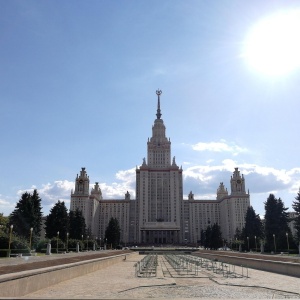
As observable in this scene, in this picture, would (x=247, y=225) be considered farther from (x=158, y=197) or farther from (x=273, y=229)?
(x=158, y=197)

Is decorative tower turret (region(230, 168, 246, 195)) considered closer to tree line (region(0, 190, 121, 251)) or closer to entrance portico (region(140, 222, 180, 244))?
entrance portico (region(140, 222, 180, 244))

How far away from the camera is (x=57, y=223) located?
2655 inches

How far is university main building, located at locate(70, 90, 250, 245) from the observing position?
134875 mm

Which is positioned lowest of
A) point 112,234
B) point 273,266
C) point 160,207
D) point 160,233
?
point 273,266

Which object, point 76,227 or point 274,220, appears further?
point 76,227

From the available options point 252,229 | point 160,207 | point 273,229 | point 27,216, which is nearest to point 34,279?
point 27,216

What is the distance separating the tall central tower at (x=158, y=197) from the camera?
137 meters

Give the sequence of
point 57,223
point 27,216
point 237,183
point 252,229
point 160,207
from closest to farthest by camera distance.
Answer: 1. point 27,216
2. point 57,223
3. point 252,229
4. point 237,183
5. point 160,207

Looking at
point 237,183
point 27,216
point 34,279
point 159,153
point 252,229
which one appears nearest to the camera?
point 34,279

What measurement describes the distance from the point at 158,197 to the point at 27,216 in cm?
9064

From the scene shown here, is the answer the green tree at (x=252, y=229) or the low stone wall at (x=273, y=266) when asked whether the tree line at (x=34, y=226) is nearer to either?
the low stone wall at (x=273, y=266)

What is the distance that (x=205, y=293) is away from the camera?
1383 cm

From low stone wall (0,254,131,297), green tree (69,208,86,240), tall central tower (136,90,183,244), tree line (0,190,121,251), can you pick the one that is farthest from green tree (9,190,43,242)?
tall central tower (136,90,183,244)

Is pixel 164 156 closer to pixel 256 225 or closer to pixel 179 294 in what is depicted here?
pixel 256 225
